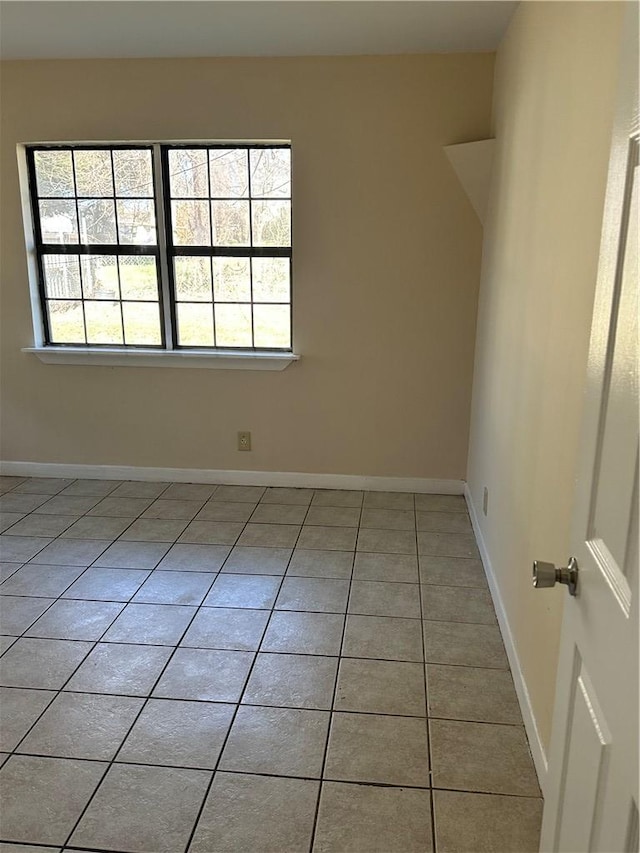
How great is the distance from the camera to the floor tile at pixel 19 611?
2.43 meters

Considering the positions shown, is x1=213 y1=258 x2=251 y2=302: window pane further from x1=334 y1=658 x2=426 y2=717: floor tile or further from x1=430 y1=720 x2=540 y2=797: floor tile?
x1=430 y1=720 x2=540 y2=797: floor tile

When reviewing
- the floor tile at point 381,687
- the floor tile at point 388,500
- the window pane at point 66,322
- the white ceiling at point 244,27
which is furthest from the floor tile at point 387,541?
the white ceiling at point 244,27

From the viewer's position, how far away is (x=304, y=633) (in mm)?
2387

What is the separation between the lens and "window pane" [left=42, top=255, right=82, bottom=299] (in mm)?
3766

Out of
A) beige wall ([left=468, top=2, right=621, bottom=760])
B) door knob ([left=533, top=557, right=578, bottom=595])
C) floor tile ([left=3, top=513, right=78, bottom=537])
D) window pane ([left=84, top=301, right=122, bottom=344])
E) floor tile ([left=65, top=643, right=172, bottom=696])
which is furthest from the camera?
window pane ([left=84, top=301, right=122, bottom=344])

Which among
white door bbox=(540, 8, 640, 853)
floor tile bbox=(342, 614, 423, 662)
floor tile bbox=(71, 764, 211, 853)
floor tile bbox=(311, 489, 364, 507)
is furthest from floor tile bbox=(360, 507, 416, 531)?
white door bbox=(540, 8, 640, 853)

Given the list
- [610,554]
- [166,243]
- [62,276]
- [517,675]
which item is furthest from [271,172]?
[610,554]

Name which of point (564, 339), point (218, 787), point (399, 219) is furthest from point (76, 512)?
point (564, 339)

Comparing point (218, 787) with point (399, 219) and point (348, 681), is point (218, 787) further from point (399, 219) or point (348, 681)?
point (399, 219)

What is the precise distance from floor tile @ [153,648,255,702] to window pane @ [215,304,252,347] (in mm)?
1960

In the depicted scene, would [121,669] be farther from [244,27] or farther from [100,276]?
[244,27]

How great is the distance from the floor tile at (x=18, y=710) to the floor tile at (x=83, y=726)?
1.0 inches

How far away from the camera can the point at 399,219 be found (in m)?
3.41

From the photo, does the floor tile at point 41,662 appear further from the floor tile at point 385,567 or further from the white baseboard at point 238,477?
the white baseboard at point 238,477
